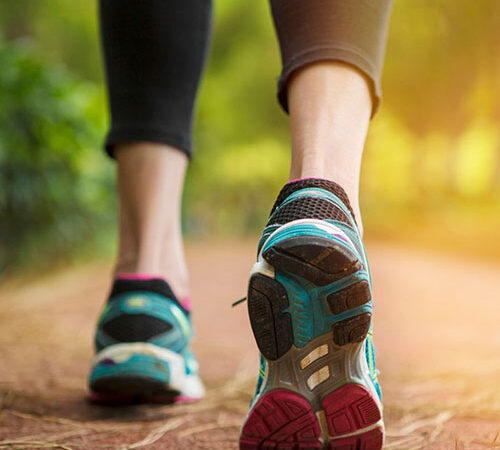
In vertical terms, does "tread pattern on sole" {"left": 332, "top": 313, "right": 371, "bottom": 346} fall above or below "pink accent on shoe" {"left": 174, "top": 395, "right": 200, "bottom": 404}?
below

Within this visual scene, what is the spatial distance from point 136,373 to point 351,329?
0.43 m

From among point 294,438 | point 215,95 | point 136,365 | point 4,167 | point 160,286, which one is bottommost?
point 294,438

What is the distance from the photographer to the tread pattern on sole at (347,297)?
0.61 meters

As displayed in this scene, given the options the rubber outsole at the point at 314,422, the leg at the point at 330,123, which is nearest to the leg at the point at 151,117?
the leg at the point at 330,123

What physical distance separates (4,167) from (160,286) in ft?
7.86

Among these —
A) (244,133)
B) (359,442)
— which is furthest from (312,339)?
(244,133)

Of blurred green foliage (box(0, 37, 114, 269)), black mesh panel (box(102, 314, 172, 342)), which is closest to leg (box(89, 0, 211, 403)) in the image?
black mesh panel (box(102, 314, 172, 342))

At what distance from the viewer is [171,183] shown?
3.54 ft

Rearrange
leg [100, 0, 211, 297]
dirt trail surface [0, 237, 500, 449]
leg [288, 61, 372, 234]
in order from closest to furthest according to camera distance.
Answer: leg [288, 61, 372, 234], dirt trail surface [0, 237, 500, 449], leg [100, 0, 211, 297]

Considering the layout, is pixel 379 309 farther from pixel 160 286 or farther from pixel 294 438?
pixel 294 438

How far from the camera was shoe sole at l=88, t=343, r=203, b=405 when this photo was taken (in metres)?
0.93

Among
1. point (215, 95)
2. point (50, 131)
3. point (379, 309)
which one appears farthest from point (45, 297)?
point (215, 95)

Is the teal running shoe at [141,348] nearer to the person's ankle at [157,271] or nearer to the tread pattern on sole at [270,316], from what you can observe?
the person's ankle at [157,271]

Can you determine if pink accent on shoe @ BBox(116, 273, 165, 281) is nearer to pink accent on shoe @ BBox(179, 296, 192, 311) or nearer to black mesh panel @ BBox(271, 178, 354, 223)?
pink accent on shoe @ BBox(179, 296, 192, 311)
